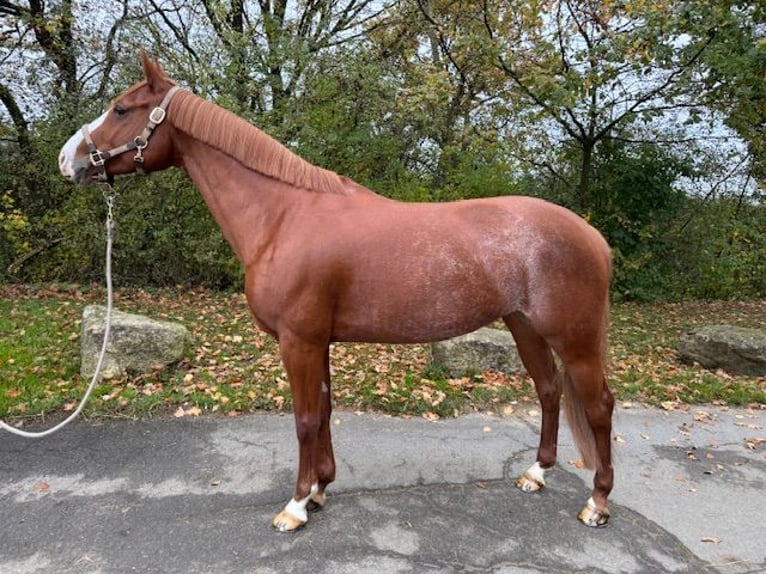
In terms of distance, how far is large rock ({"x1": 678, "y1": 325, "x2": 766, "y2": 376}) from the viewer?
6.16m

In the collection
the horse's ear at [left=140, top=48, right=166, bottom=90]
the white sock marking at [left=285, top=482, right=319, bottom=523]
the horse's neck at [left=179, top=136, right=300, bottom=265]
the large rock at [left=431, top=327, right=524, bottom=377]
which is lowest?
the white sock marking at [left=285, top=482, right=319, bottom=523]

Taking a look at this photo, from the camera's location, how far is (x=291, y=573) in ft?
8.11

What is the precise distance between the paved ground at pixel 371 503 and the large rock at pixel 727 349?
2276mm

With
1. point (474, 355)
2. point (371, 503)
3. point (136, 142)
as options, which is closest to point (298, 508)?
point (371, 503)

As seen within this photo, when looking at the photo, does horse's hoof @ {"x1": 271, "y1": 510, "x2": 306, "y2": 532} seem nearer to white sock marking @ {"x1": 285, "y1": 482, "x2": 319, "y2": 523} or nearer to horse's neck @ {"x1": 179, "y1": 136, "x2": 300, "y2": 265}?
white sock marking @ {"x1": 285, "y1": 482, "x2": 319, "y2": 523}

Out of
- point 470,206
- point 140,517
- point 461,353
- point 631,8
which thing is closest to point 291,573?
point 140,517

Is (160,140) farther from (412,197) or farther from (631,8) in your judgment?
(631,8)

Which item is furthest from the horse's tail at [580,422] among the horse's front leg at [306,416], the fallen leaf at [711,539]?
the horse's front leg at [306,416]

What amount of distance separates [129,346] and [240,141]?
3036 millimetres

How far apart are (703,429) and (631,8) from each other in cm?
605

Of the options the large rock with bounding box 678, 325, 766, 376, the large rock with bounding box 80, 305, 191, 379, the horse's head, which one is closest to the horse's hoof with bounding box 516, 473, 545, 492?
the horse's head

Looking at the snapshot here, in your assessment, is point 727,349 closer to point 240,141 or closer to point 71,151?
point 240,141

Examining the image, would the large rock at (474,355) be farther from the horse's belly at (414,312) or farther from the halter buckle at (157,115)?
the halter buckle at (157,115)

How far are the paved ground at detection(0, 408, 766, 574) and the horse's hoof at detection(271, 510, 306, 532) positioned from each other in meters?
0.04
